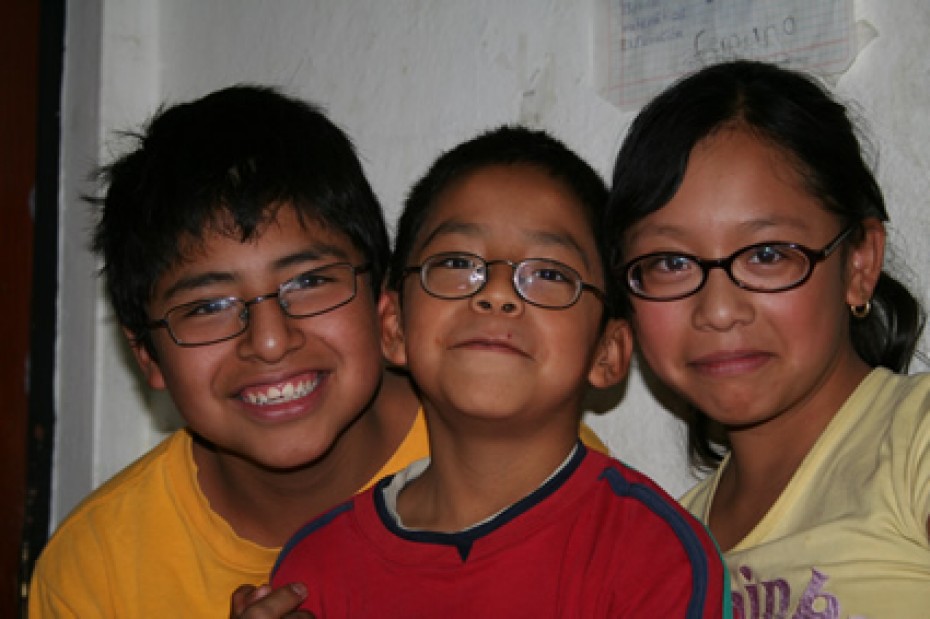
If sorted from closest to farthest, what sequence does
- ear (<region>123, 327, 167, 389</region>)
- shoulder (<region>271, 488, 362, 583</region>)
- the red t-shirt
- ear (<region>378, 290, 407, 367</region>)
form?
the red t-shirt < shoulder (<region>271, 488, 362, 583</region>) < ear (<region>378, 290, 407, 367</region>) < ear (<region>123, 327, 167, 389</region>)

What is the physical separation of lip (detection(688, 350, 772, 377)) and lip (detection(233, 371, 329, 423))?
2.10 feet

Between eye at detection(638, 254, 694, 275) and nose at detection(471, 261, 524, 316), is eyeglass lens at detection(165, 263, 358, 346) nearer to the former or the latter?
nose at detection(471, 261, 524, 316)

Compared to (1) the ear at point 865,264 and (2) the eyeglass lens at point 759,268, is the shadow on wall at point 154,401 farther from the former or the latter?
(1) the ear at point 865,264

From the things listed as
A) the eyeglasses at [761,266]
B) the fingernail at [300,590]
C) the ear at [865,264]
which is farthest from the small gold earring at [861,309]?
the fingernail at [300,590]

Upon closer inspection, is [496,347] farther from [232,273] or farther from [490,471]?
[232,273]

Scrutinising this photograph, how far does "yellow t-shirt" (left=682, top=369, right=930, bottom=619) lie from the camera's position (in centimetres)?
132

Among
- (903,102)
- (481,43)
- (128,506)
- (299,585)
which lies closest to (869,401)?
(903,102)

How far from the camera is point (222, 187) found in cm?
169

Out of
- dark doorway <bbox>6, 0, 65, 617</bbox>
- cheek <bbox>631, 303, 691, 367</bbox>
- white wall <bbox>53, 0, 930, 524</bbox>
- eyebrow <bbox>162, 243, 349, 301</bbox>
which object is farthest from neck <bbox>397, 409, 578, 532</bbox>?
dark doorway <bbox>6, 0, 65, 617</bbox>

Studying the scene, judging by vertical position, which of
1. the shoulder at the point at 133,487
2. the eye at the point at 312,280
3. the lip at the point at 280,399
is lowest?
the shoulder at the point at 133,487

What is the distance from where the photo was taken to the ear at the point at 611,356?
1555 millimetres

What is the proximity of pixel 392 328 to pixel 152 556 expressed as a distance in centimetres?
65

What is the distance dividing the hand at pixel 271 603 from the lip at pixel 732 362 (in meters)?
0.69

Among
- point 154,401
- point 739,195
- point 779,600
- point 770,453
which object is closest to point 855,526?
point 779,600
